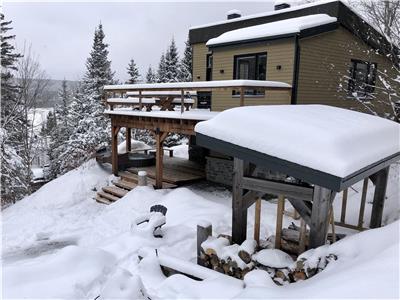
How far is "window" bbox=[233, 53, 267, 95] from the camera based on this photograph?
12.1 m

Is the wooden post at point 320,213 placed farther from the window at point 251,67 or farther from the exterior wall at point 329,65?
the window at point 251,67

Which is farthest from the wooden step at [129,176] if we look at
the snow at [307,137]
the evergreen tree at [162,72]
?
the evergreen tree at [162,72]

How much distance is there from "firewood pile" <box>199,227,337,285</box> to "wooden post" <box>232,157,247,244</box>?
25cm

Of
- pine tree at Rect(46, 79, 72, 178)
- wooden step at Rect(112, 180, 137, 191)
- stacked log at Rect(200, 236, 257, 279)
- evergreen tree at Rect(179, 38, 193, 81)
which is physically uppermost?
evergreen tree at Rect(179, 38, 193, 81)

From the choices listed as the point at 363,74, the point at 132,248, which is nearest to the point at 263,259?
the point at 132,248

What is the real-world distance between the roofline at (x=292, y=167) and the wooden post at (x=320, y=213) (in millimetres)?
478

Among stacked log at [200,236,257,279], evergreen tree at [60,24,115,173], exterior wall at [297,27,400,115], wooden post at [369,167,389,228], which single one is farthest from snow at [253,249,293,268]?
evergreen tree at [60,24,115,173]

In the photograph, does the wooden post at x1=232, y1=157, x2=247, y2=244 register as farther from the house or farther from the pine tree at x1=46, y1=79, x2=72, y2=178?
the pine tree at x1=46, y1=79, x2=72, y2=178

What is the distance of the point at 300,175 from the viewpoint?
4.27 metres

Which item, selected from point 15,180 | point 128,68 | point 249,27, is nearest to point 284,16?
point 249,27

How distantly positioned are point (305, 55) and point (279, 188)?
748 cm

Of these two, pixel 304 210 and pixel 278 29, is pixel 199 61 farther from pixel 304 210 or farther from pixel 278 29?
pixel 304 210

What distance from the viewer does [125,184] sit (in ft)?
41.1

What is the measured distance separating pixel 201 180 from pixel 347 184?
860 centimetres
